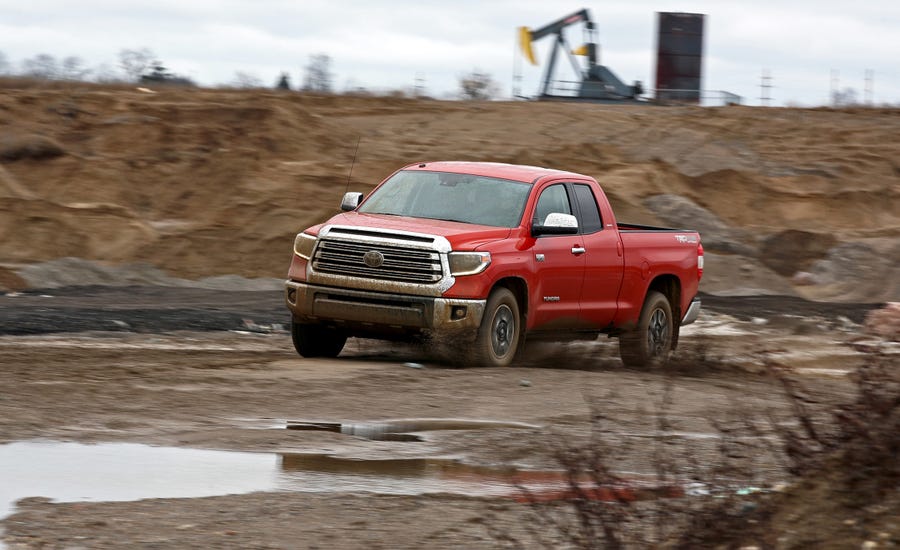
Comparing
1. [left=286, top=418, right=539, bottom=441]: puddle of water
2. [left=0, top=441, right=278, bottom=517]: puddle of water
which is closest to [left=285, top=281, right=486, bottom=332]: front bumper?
[left=286, top=418, right=539, bottom=441]: puddle of water

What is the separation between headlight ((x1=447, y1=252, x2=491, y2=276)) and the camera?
12.8 meters

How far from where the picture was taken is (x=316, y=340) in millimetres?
13945

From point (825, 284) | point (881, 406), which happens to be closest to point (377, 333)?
point (881, 406)

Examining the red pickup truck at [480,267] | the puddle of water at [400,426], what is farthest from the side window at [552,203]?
the puddle of water at [400,426]

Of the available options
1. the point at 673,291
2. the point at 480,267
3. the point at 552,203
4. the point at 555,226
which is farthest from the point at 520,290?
the point at 673,291

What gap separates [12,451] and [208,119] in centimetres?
2688

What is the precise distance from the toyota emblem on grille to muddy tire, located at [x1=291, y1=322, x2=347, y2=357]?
37.7 inches

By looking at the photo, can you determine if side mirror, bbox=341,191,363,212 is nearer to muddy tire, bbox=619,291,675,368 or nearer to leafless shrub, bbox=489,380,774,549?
muddy tire, bbox=619,291,675,368

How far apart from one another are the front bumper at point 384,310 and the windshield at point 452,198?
116 centimetres

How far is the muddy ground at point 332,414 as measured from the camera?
6.82 metres

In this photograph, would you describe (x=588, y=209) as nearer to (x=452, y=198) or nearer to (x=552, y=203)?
(x=552, y=203)

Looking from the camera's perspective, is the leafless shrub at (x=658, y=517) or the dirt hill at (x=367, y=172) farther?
the dirt hill at (x=367, y=172)

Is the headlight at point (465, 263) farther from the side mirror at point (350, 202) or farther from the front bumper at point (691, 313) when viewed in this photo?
the front bumper at point (691, 313)

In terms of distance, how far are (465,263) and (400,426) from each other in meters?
3.05
